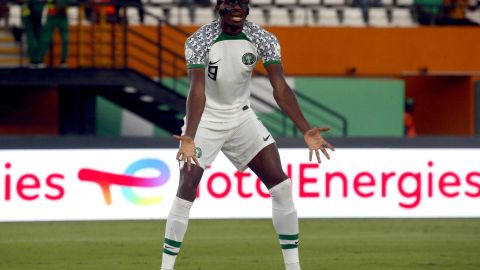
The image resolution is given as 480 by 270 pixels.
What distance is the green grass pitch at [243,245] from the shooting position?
12.2 metres

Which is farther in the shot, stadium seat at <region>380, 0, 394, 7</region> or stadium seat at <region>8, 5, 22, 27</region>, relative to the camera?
stadium seat at <region>380, 0, 394, 7</region>

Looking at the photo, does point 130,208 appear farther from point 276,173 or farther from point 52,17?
point 276,173

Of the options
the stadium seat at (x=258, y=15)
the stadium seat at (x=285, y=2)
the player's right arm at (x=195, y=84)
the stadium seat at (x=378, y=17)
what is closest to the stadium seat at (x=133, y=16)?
the stadium seat at (x=258, y=15)

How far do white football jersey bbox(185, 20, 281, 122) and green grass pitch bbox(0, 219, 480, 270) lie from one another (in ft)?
9.00

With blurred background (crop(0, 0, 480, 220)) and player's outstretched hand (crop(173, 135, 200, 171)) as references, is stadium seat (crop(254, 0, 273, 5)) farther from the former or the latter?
player's outstretched hand (crop(173, 135, 200, 171))

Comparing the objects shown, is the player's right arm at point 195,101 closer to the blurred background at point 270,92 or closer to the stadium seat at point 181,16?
the blurred background at point 270,92

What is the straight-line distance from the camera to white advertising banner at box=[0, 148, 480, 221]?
16828 mm

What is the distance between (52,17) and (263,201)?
6.25 metres

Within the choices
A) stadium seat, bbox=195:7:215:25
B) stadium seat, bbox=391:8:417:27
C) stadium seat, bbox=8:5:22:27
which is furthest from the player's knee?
stadium seat, bbox=391:8:417:27

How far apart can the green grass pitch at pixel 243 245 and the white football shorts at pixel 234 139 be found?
2494 mm

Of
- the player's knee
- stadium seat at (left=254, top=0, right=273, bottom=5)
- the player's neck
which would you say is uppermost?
the player's neck

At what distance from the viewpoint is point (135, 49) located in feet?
77.7

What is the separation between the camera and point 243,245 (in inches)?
560

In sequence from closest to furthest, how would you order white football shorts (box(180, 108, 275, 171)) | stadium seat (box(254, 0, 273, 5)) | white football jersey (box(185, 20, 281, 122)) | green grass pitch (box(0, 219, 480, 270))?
white football jersey (box(185, 20, 281, 122)) → white football shorts (box(180, 108, 275, 171)) → green grass pitch (box(0, 219, 480, 270)) → stadium seat (box(254, 0, 273, 5))
